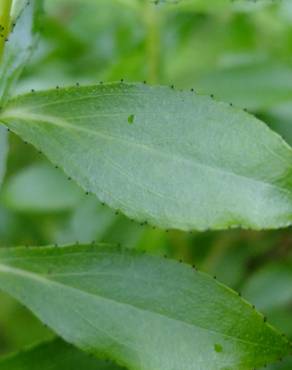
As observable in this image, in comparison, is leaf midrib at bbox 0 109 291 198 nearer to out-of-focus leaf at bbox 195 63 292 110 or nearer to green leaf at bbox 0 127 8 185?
green leaf at bbox 0 127 8 185

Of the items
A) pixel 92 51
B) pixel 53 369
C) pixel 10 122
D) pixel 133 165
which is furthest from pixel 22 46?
pixel 92 51

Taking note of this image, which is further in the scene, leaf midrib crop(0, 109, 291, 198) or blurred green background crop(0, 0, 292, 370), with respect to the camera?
blurred green background crop(0, 0, 292, 370)

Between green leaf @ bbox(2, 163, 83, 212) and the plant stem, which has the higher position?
the plant stem

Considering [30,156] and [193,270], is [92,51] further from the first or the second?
[193,270]

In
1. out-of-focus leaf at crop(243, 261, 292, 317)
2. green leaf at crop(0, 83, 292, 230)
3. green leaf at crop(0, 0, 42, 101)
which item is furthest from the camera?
out-of-focus leaf at crop(243, 261, 292, 317)

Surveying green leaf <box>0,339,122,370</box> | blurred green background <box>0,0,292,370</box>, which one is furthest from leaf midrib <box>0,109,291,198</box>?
blurred green background <box>0,0,292,370</box>

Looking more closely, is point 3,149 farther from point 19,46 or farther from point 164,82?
point 164,82
